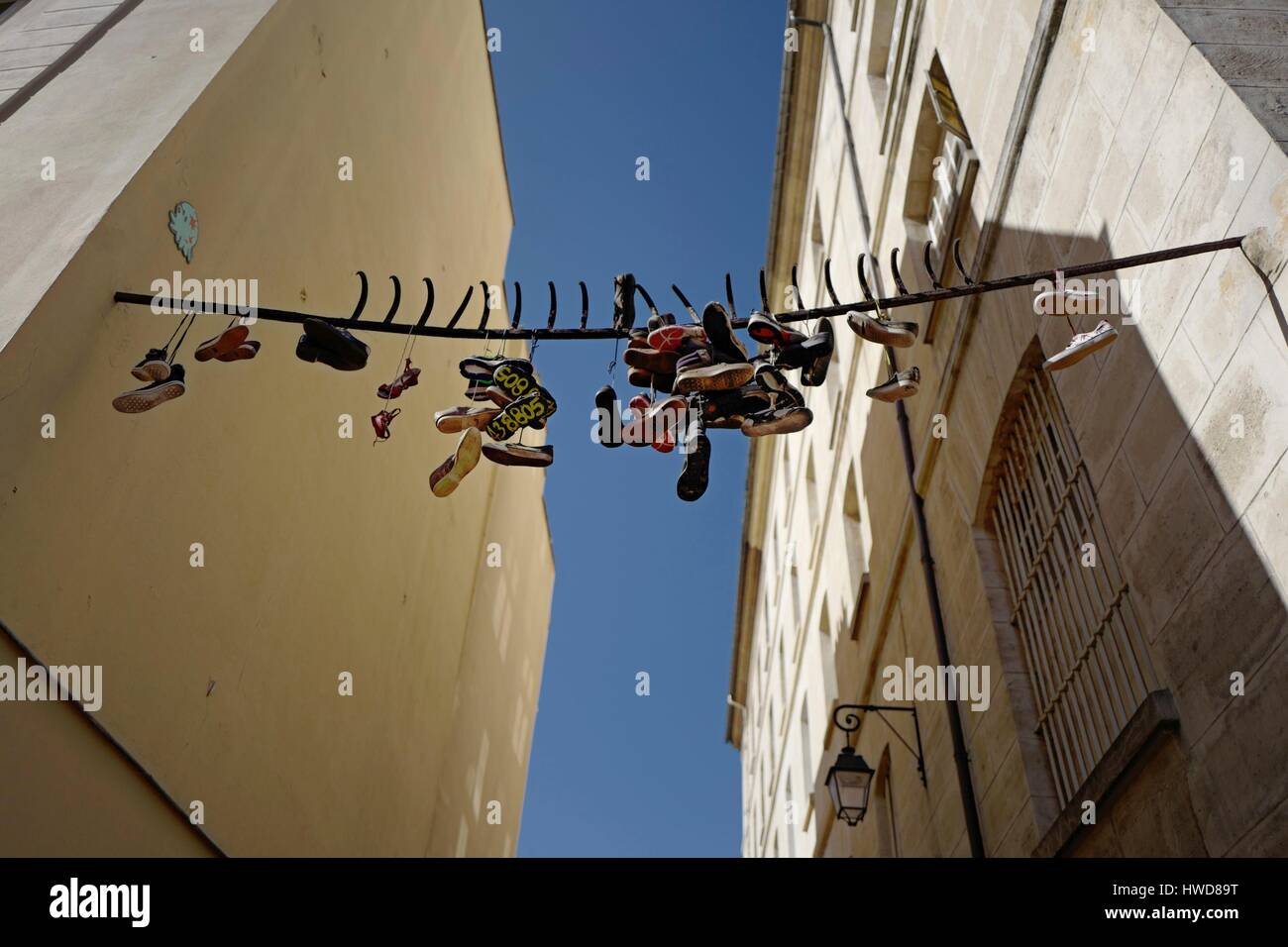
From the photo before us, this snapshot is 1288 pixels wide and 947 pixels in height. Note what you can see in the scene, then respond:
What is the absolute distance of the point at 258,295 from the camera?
6598mm

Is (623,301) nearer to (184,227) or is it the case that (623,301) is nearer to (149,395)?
(149,395)

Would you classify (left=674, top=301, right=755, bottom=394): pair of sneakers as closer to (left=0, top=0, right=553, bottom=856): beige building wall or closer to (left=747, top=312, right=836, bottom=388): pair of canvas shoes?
(left=747, top=312, right=836, bottom=388): pair of canvas shoes

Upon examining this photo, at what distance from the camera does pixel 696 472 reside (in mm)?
4656

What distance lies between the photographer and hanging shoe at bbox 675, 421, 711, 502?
4.63m

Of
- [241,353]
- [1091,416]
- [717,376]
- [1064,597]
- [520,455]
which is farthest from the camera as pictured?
[1064,597]

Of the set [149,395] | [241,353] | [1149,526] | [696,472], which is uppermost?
[241,353]

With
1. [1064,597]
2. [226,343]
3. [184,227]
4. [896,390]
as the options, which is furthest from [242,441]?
[1064,597]

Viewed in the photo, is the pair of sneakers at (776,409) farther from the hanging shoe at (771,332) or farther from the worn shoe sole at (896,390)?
the worn shoe sole at (896,390)

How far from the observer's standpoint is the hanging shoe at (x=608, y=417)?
470 cm

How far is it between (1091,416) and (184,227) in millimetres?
5242

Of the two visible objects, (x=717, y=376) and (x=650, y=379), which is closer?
(x=717, y=376)

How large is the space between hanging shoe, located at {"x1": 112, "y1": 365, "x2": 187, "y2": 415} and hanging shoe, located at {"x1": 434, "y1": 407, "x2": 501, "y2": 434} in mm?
1169
